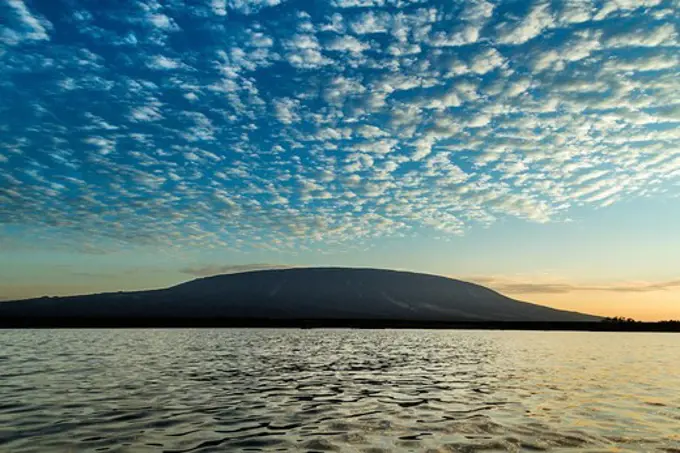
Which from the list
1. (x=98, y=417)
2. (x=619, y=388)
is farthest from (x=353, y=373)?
A: (x=98, y=417)

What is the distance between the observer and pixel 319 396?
29.1 meters

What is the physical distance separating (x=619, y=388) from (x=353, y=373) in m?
17.1

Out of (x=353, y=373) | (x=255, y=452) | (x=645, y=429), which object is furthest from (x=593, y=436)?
(x=353, y=373)

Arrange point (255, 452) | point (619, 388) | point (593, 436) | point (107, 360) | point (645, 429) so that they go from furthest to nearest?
point (107, 360)
point (619, 388)
point (645, 429)
point (593, 436)
point (255, 452)

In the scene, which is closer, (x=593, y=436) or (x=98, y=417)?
(x=593, y=436)

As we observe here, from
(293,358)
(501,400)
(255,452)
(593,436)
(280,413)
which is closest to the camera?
(255,452)

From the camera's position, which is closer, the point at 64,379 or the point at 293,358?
the point at 64,379

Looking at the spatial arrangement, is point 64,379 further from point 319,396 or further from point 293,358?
point 293,358

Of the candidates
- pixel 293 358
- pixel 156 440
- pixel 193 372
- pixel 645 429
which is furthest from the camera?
pixel 293 358

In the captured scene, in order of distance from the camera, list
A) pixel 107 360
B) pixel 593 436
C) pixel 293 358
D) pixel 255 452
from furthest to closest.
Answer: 1. pixel 293 358
2. pixel 107 360
3. pixel 593 436
4. pixel 255 452

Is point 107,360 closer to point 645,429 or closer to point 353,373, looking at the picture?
point 353,373

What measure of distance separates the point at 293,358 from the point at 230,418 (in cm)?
3317

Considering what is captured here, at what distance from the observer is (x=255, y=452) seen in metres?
16.9

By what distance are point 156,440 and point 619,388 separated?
28097 millimetres
